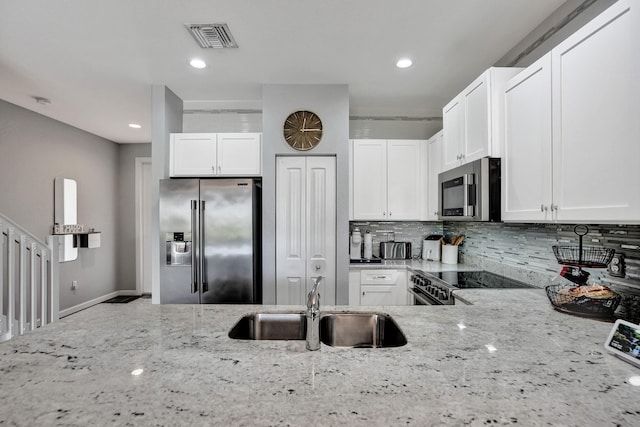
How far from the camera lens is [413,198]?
3.47m

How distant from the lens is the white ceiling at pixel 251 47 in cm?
198

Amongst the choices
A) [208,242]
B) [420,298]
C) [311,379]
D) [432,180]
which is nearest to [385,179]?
[432,180]

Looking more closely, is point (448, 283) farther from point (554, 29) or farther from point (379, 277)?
point (554, 29)

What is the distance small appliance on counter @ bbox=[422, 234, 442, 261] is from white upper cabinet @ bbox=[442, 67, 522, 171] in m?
1.25

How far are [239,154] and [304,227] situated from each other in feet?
3.22

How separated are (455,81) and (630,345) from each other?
2.72 metres

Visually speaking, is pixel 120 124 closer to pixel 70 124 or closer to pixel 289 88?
pixel 70 124

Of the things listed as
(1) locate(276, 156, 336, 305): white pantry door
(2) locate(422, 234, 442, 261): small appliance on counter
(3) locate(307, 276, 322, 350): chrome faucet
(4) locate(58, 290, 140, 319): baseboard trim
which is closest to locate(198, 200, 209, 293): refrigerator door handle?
(1) locate(276, 156, 336, 305): white pantry door

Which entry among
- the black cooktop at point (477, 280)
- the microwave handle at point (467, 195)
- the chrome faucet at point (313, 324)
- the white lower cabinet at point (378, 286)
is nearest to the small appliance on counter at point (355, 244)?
the white lower cabinet at point (378, 286)

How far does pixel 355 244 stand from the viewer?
11.6 feet

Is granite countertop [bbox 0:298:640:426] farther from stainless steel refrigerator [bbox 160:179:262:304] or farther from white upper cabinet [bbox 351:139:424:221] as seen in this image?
white upper cabinet [bbox 351:139:424:221]

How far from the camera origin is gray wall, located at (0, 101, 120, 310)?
359cm

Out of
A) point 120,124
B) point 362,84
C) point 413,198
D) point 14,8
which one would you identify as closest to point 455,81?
point 362,84

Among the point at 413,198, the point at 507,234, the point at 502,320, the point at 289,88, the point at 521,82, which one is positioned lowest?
the point at 502,320
